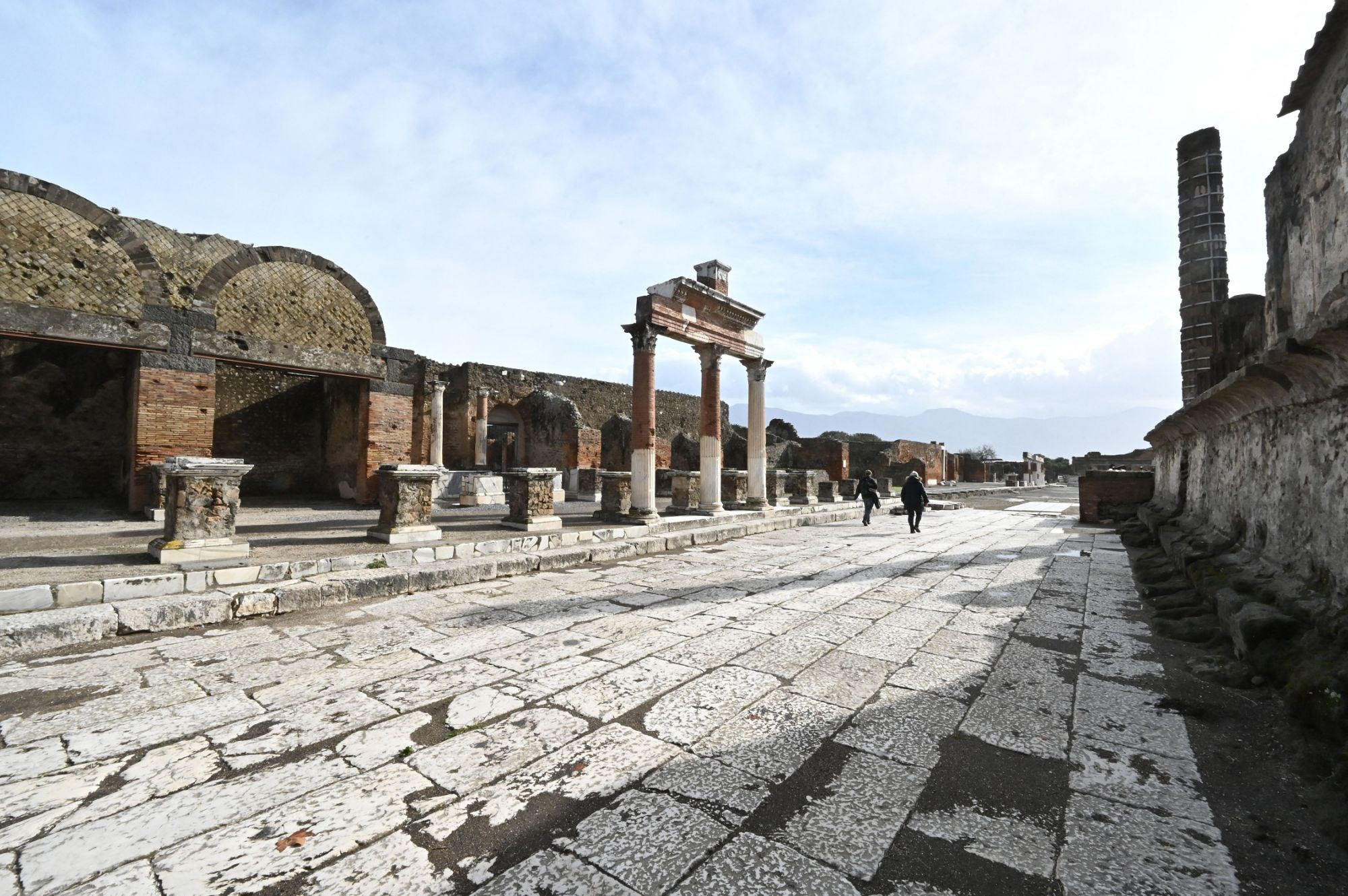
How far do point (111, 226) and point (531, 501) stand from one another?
24.0ft

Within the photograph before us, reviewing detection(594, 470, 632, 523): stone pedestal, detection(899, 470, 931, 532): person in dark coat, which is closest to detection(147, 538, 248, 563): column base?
detection(594, 470, 632, 523): stone pedestal

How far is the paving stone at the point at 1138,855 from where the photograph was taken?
1685 millimetres

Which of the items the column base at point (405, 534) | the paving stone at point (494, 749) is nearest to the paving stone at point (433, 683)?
the paving stone at point (494, 749)

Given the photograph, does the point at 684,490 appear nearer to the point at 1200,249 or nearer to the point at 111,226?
the point at 111,226

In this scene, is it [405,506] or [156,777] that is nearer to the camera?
[156,777]

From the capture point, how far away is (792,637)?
13.4 feet

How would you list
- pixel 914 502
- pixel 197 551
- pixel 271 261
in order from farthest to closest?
pixel 914 502, pixel 271 261, pixel 197 551

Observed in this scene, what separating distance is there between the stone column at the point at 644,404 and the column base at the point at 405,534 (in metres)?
3.61

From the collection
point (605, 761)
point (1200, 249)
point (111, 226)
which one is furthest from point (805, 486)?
point (111, 226)

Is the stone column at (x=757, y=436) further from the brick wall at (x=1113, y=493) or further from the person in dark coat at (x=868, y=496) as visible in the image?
the brick wall at (x=1113, y=493)

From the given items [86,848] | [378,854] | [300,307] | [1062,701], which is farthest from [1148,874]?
[300,307]

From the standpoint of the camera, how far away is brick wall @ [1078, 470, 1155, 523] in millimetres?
11609

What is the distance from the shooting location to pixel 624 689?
3.14 metres

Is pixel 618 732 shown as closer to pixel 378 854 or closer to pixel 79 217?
pixel 378 854
